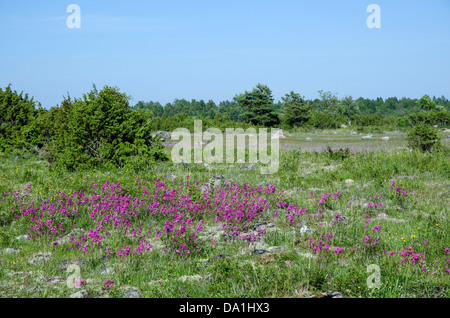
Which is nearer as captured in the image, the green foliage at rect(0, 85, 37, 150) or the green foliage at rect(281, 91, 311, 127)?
the green foliage at rect(0, 85, 37, 150)

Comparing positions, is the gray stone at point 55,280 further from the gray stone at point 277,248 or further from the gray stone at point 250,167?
the gray stone at point 250,167

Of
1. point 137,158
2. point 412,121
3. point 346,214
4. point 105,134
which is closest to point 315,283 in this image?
point 346,214

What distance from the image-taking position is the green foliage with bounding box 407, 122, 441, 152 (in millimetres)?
14508

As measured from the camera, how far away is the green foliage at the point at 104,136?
11.9 m

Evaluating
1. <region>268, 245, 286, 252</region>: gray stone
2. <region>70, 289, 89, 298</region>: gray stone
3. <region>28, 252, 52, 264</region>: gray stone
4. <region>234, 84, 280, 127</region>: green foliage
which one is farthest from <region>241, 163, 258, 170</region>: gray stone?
<region>234, 84, 280, 127</region>: green foliage

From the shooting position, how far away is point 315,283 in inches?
158

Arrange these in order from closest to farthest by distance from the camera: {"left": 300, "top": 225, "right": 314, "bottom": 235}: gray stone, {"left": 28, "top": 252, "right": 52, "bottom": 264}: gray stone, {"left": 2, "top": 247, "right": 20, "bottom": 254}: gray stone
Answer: {"left": 28, "top": 252, "right": 52, "bottom": 264}: gray stone < {"left": 2, "top": 247, "right": 20, "bottom": 254}: gray stone < {"left": 300, "top": 225, "right": 314, "bottom": 235}: gray stone

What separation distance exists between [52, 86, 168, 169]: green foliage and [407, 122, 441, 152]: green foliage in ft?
33.1

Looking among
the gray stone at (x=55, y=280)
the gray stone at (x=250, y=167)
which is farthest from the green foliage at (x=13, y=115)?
the gray stone at (x=55, y=280)

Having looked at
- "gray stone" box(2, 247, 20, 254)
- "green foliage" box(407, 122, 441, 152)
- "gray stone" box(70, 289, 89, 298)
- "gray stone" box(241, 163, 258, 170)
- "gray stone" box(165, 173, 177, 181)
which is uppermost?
"green foliage" box(407, 122, 441, 152)

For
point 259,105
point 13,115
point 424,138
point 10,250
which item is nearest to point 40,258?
point 10,250

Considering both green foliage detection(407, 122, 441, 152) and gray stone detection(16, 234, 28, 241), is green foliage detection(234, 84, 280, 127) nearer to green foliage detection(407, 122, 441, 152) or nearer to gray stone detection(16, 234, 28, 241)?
green foliage detection(407, 122, 441, 152)
